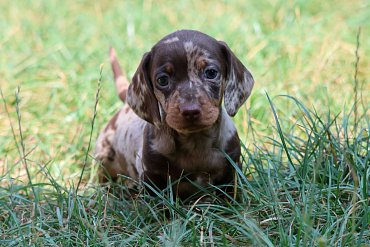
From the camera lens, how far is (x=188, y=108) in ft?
10.6

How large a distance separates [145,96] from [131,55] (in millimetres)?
2535

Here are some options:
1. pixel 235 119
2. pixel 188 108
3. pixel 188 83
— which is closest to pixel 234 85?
pixel 188 83

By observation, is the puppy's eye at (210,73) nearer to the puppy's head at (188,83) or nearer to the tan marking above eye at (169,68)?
the puppy's head at (188,83)

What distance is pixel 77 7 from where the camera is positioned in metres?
7.93

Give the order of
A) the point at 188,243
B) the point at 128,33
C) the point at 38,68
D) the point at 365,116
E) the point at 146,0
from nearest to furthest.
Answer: the point at 188,243
the point at 365,116
the point at 38,68
the point at 128,33
the point at 146,0

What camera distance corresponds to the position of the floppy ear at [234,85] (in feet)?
11.5

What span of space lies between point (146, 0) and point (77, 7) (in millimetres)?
774

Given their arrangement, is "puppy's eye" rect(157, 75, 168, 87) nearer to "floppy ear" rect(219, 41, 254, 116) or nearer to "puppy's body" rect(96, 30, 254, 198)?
"puppy's body" rect(96, 30, 254, 198)

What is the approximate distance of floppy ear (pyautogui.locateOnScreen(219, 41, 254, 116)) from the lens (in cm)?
351

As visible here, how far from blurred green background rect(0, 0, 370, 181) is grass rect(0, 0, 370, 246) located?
15 mm

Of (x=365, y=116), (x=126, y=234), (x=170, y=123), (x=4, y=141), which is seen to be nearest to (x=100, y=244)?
(x=126, y=234)

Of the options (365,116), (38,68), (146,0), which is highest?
(146,0)

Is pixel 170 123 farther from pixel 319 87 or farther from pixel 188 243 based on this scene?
pixel 319 87

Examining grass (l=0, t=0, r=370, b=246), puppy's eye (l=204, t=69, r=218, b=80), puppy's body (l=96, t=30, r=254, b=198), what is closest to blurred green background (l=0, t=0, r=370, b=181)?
grass (l=0, t=0, r=370, b=246)
